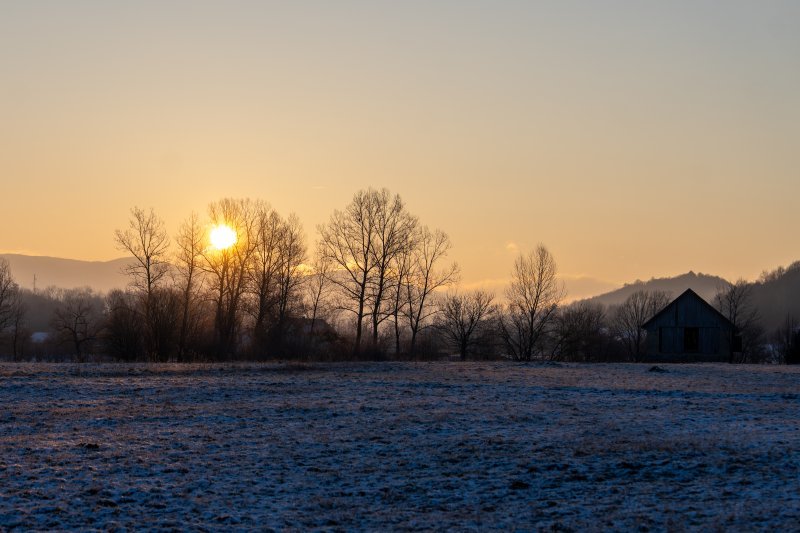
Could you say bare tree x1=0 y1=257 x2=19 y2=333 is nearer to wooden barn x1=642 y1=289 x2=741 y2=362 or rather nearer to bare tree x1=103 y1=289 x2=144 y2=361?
bare tree x1=103 y1=289 x2=144 y2=361

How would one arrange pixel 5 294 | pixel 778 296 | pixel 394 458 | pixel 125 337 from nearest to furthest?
pixel 394 458 < pixel 125 337 < pixel 5 294 < pixel 778 296

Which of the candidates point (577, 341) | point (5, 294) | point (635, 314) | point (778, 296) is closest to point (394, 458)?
point (577, 341)

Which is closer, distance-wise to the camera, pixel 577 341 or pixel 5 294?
pixel 577 341

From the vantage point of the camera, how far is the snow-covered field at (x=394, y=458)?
12172 mm

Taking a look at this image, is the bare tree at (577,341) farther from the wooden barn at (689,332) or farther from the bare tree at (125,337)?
the bare tree at (125,337)

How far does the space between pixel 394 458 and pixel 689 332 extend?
58621 millimetres

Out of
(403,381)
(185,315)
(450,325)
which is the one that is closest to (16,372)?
(403,381)

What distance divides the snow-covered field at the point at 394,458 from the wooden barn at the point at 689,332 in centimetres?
4040

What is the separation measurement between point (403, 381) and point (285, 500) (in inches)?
798

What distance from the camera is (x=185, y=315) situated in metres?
58.9

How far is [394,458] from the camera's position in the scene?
54.9 feet

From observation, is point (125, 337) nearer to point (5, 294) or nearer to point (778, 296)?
point (5, 294)

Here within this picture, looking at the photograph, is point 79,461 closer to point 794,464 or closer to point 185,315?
point 794,464

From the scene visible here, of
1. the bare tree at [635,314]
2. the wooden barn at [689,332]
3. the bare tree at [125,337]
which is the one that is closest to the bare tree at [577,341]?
the wooden barn at [689,332]
